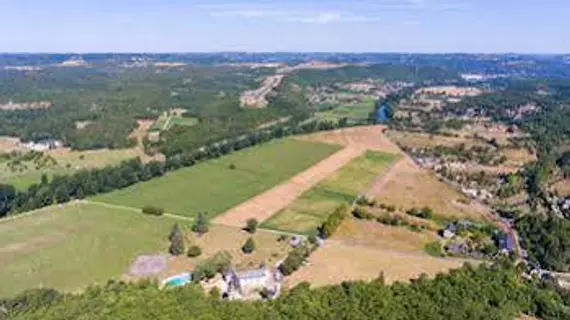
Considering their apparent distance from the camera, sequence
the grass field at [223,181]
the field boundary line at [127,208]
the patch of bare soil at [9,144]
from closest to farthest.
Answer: the field boundary line at [127,208] → the grass field at [223,181] → the patch of bare soil at [9,144]

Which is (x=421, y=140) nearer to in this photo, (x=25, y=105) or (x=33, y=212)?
(x=33, y=212)

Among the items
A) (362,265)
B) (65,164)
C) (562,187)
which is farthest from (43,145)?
(562,187)

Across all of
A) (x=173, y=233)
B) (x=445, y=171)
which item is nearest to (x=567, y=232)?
(x=445, y=171)

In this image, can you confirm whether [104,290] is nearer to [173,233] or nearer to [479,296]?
[173,233]

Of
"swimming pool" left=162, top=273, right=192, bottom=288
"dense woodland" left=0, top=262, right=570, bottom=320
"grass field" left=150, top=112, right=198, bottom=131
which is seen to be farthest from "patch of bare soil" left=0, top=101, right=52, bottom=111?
"dense woodland" left=0, top=262, right=570, bottom=320

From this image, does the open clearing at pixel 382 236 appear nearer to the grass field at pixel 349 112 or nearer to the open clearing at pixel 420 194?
the open clearing at pixel 420 194

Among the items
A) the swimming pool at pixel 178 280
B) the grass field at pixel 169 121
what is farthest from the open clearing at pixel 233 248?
the grass field at pixel 169 121

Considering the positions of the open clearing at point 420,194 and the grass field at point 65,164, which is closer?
the open clearing at point 420,194

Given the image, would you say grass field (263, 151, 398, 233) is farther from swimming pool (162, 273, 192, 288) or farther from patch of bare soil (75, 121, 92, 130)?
patch of bare soil (75, 121, 92, 130)
